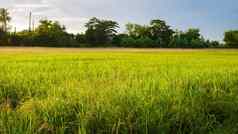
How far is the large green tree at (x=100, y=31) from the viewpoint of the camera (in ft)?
230

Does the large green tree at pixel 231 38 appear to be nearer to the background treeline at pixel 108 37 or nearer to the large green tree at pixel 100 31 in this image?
the background treeline at pixel 108 37

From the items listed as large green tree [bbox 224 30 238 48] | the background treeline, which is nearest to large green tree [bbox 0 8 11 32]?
the background treeline

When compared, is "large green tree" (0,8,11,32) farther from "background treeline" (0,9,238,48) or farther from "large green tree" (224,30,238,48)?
"large green tree" (224,30,238,48)

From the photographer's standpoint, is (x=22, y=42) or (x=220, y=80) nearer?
(x=220, y=80)

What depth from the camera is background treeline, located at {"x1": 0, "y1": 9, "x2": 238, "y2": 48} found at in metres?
63.0

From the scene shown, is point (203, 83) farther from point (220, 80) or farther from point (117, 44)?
point (117, 44)

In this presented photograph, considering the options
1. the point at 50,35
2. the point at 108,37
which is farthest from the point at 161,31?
the point at 50,35

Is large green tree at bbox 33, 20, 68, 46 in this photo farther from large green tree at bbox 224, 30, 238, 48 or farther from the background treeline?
large green tree at bbox 224, 30, 238, 48

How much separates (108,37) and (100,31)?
1.86 m

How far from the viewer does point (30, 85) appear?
7.12 meters

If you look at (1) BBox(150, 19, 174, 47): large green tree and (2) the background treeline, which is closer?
(2) the background treeline

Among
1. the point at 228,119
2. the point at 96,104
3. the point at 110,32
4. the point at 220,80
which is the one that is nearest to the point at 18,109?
the point at 96,104

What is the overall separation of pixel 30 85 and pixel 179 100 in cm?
287

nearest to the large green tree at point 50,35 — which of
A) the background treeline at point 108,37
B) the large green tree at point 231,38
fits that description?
the background treeline at point 108,37
